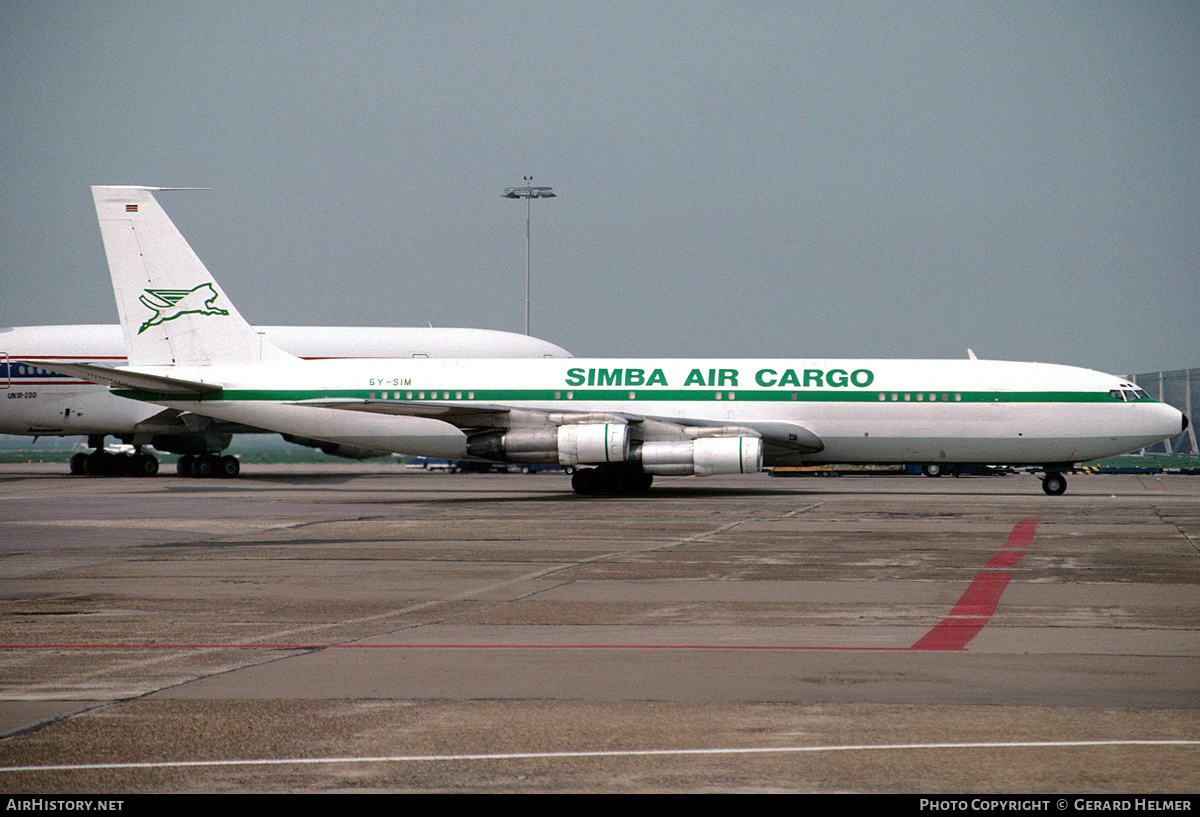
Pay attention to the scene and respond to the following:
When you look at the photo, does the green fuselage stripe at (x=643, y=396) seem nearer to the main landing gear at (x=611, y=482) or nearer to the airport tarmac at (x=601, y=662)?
the main landing gear at (x=611, y=482)

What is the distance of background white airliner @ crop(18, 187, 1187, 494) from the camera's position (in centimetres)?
3130

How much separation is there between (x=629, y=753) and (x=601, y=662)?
2757 mm

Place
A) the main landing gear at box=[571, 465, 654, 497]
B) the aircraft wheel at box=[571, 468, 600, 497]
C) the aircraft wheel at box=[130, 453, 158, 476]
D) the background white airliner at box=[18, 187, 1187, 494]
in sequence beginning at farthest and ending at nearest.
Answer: the aircraft wheel at box=[130, 453, 158, 476]
the aircraft wheel at box=[571, 468, 600, 497]
the main landing gear at box=[571, 465, 654, 497]
the background white airliner at box=[18, 187, 1187, 494]

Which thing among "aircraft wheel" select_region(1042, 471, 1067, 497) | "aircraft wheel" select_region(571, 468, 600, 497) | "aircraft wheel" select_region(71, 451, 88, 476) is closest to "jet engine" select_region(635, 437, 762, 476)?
"aircraft wheel" select_region(571, 468, 600, 497)

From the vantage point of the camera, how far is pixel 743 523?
74.2 ft

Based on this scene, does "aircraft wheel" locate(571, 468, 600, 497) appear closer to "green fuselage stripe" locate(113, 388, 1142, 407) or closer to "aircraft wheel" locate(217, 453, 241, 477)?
"green fuselage stripe" locate(113, 388, 1142, 407)

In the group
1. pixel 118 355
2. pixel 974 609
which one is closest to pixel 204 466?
pixel 118 355

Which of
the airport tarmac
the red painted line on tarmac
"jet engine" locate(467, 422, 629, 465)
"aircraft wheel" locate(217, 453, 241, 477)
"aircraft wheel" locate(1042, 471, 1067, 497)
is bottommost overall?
the red painted line on tarmac

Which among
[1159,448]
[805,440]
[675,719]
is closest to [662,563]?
[675,719]

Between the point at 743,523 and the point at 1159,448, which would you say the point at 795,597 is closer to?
the point at 743,523

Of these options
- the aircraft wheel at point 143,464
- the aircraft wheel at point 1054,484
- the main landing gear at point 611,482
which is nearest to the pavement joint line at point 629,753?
the main landing gear at point 611,482

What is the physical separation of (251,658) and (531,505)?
1942 cm

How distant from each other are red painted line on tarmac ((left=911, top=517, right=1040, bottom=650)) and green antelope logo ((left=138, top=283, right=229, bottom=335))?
85.5 ft

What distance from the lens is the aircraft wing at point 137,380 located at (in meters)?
31.8
